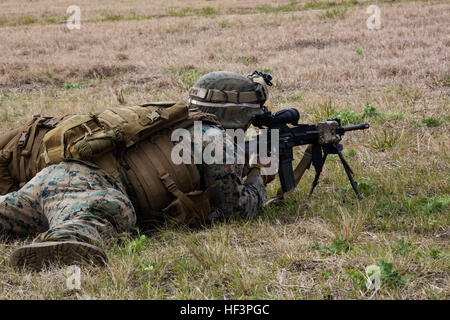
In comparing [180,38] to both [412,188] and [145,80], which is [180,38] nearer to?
[145,80]

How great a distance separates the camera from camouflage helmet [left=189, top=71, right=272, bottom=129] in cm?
454

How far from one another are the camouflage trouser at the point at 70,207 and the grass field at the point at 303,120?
179 millimetres

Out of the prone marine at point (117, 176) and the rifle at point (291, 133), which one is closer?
the prone marine at point (117, 176)

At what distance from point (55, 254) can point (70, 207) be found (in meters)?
0.52

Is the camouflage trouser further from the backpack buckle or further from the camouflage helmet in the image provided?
the camouflage helmet

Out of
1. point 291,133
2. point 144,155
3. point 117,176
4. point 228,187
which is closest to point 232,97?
point 291,133

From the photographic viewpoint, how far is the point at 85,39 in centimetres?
1576

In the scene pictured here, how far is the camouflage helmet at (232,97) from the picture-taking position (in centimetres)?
454

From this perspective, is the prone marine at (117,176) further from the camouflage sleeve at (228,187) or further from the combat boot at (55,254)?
the combat boot at (55,254)

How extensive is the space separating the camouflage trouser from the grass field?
179mm

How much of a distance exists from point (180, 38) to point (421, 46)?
20.8 ft

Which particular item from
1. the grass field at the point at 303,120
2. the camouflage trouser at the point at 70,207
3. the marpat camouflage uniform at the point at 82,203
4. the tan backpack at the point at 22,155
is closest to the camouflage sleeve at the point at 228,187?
the marpat camouflage uniform at the point at 82,203

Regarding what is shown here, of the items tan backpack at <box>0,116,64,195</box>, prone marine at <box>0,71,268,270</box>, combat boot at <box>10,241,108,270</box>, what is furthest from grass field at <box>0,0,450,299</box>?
tan backpack at <box>0,116,64,195</box>
